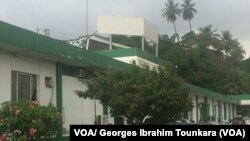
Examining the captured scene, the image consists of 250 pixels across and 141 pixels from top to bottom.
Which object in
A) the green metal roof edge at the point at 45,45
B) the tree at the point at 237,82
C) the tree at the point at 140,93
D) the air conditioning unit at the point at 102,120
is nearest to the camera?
the green metal roof edge at the point at 45,45

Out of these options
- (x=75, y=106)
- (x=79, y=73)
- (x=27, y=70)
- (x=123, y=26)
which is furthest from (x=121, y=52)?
(x=27, y=70)

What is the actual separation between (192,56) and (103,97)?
41715 mm

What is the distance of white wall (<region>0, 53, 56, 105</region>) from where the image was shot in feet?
53.9

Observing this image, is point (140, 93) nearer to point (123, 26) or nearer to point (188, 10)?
point (123, 26)

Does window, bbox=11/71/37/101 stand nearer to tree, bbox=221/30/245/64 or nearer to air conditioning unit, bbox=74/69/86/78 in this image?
air conditioning unit, bbox=74/69/86/78

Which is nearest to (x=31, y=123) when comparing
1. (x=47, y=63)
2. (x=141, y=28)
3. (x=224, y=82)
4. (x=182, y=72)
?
(x=47, y=63)

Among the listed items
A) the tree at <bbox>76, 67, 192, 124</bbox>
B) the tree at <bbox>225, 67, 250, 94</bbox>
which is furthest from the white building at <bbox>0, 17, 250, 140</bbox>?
the tree at <bbox>225, 67, 250, 94</bbox>

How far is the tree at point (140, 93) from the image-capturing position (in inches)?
701

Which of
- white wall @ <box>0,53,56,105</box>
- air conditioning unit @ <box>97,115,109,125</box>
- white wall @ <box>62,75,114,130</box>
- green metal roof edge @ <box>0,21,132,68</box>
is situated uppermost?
green metal roof edge @ <box>0,21,132,68</box>

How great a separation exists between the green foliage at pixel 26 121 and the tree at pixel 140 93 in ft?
18.0

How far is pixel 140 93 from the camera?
1775 cm
